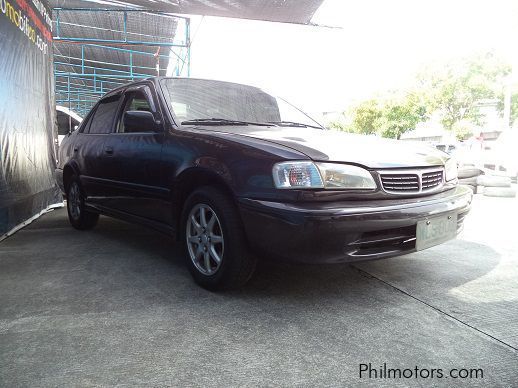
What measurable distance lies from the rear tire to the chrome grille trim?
11.0 feet

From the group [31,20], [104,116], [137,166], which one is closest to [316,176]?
[137,166]

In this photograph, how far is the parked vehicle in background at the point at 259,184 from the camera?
2283mm

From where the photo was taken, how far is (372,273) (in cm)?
311

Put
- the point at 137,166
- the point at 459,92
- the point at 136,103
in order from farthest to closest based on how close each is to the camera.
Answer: the point at 459,92
the point at 136,103
the point at 137,166

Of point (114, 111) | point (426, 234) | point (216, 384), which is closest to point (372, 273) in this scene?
point (426, 234)

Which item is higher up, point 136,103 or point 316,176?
point 136,103

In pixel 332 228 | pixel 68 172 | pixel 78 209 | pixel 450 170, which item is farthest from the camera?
pixel 68 172

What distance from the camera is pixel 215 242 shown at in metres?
2.71

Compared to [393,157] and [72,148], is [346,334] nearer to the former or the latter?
[393,157]

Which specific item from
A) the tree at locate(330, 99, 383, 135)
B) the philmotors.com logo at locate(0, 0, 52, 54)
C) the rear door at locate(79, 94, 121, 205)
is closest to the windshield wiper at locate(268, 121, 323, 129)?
the rear door at locate(79, 94, 121, 205)

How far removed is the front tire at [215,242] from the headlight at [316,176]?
412 mm

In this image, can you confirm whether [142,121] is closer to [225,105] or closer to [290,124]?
[225,105]

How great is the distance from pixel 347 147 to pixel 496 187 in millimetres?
7048

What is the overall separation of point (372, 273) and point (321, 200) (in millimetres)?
1130
